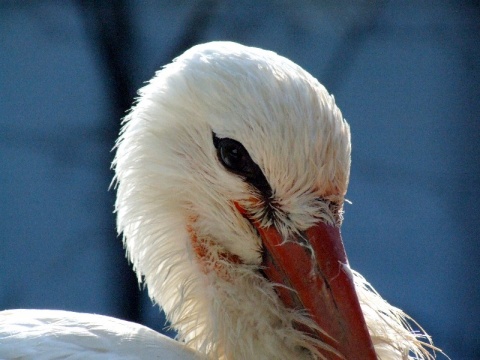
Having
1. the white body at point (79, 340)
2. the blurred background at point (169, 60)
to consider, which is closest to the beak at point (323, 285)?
the white body at point (79, 340)

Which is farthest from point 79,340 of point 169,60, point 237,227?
point 169,60

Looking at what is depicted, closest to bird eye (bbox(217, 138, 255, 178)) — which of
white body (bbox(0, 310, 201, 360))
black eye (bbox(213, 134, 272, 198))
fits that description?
black eye (bbox(213, 134, 272, 198))

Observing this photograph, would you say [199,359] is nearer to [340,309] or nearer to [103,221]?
[340,309]

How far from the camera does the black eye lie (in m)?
1.02

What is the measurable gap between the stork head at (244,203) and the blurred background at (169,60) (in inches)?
64.0

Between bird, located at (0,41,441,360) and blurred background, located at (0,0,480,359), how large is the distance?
1.61 metres

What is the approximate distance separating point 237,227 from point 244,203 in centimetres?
4

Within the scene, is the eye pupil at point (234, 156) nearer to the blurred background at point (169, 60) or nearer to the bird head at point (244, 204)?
the bird head at point (244, 204)

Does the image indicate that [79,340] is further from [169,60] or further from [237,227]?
[169,60]

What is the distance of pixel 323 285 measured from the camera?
0.99 m

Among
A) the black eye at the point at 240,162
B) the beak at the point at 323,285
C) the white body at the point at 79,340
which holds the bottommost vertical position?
the white body at the point at 79,340

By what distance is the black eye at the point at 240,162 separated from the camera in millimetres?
1017

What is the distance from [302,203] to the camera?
103 centimetres

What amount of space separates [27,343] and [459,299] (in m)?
2.05
